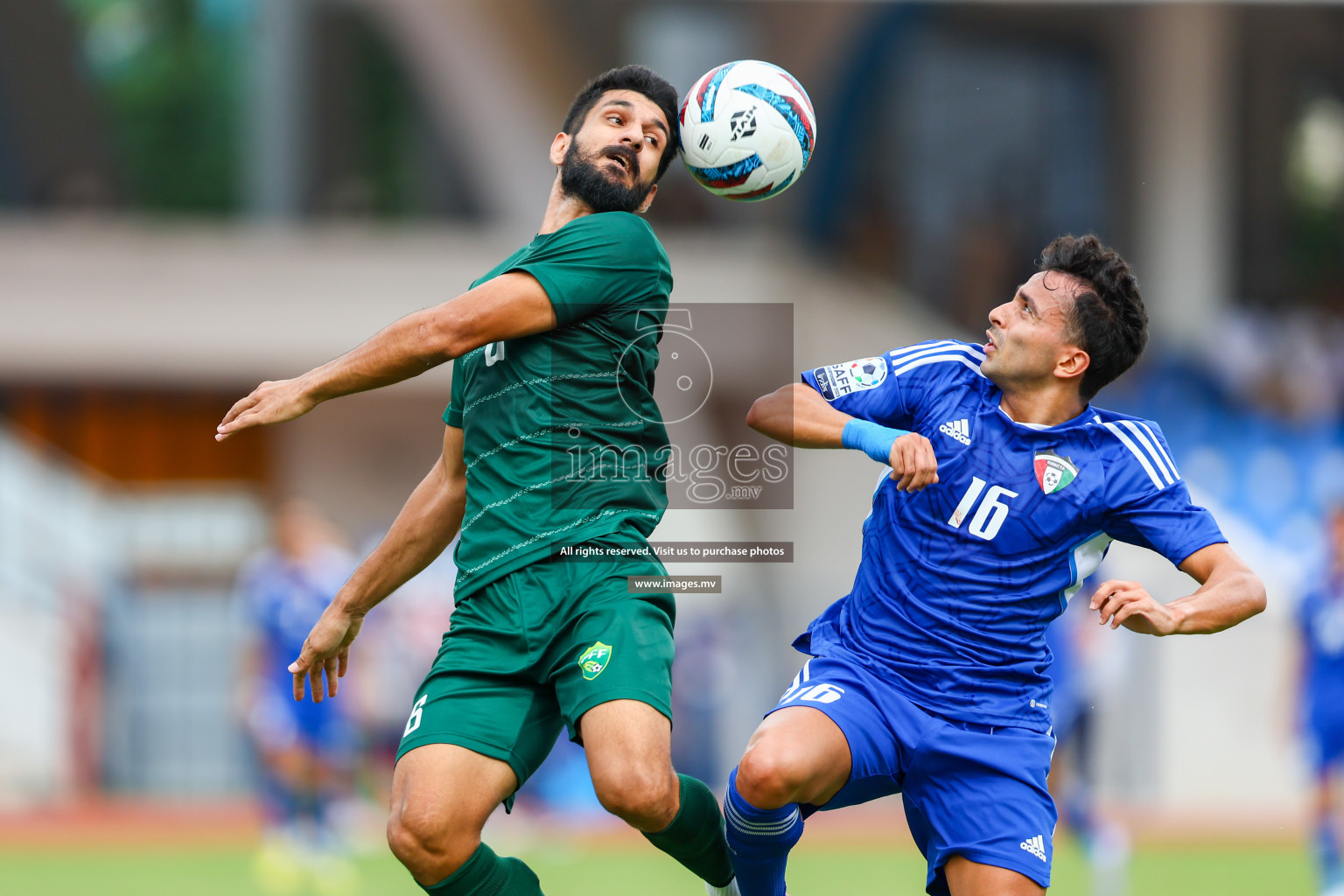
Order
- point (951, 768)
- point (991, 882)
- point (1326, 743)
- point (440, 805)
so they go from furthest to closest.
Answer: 1. point (1326, 743)
2. point (951, 768)
3. point (991, 882)
4. point (440, 805)

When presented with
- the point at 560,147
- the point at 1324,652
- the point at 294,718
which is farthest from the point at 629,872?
the point at 560,147

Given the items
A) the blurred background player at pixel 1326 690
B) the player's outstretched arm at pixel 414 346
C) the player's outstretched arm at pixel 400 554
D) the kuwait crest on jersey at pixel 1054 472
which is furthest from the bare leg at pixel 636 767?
the blurred background player at pixel 1326 690

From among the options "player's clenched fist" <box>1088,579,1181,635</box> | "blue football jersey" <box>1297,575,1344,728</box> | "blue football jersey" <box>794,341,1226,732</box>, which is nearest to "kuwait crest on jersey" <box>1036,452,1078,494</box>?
"blue football jersey" <box>794,341,1226,732</box>

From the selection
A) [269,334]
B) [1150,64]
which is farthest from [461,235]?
[1150,64]

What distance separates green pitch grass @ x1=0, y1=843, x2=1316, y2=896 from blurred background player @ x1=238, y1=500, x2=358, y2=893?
263 millimetres

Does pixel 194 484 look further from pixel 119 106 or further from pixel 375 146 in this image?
pixel 119 106

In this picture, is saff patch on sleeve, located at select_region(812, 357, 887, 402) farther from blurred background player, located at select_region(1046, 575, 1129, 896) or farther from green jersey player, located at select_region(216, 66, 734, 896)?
blurred background player, located at select_region(1046, 575, 1129, 896)

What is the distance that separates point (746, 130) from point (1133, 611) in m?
1.86

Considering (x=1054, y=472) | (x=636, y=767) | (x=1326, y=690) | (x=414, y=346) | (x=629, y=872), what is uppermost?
(x=414, y=346)

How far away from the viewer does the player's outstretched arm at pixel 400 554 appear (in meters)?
4.72

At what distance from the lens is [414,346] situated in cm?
416

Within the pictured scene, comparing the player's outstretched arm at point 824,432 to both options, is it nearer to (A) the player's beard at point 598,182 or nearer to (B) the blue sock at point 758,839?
(A) the player's beard at point 598,182

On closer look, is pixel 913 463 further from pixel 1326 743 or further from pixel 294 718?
pixel 294 718

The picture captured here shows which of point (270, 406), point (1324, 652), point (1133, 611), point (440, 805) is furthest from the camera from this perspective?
point (1324, 652)
